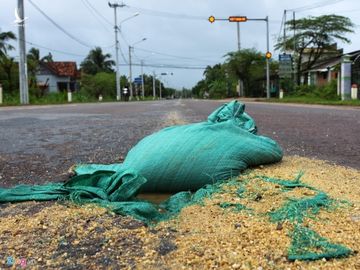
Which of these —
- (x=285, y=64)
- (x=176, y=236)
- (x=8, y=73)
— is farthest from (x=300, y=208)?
(x=8, y=73)

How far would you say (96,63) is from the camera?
77188 millimetres

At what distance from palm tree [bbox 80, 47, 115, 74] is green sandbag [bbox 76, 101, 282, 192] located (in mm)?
72775

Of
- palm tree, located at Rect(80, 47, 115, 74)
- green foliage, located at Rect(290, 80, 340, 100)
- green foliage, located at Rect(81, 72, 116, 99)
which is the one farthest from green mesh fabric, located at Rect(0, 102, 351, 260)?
palm tree, located at Rect(80, 47, 115, 74)

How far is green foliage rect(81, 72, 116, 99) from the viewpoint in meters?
59.6

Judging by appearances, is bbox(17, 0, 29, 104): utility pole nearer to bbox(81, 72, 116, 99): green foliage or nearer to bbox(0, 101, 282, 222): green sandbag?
bbox(0, 101, 282, 222): green sandbag

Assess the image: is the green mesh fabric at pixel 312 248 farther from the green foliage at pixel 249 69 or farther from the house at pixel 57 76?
the house at pixel 57 76

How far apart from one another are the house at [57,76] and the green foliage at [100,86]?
8.26ft

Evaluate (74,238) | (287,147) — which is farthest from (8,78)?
(74,238)

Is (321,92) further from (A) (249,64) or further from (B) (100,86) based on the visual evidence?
(B) (100,86)

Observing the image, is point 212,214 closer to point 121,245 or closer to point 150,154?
point 121,245

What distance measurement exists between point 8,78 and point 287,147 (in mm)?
40189

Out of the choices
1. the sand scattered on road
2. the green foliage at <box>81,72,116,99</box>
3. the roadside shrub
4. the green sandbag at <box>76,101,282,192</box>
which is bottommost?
the sand scattered on road

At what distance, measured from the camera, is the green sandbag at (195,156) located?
13.0 ft

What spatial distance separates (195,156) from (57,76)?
6054 centimetres
